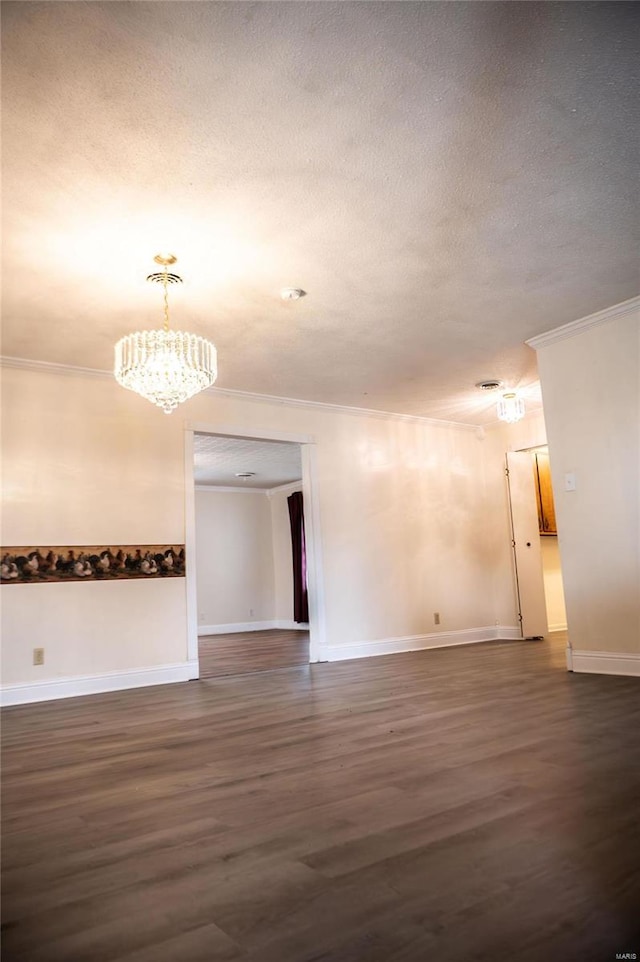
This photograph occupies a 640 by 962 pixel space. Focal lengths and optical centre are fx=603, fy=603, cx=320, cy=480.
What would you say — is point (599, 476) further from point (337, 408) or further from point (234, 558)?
point (234, 558)

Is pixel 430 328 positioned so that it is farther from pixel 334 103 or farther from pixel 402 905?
pixel 402 905

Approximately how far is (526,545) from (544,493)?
1.24m

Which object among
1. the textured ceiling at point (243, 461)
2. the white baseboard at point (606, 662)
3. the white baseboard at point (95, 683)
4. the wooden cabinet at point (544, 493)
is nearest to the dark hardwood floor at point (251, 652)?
the white baseboard at point (95, 683)

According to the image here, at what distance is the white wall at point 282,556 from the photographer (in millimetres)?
10670

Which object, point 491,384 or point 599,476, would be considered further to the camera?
point 491,384

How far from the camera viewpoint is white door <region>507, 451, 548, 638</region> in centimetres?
675

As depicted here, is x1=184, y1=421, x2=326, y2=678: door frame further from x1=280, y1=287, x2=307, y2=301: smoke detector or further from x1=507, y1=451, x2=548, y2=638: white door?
x1=507, y1=451, x2=548, y2=638: white door

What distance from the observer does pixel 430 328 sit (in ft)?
14.4

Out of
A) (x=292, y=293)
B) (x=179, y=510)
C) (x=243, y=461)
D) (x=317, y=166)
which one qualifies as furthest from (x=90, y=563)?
(x=243, y=461)

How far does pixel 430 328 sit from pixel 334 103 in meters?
2.29

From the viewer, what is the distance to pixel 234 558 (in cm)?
1056

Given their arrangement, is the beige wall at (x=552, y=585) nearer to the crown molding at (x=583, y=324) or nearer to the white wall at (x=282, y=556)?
the crown molding at (x=583, y=324)

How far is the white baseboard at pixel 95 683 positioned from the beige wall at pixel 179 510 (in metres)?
0.06

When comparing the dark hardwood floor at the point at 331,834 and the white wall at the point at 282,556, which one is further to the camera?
the white wall at the point at 282,556
